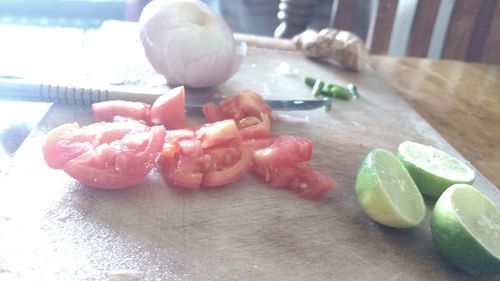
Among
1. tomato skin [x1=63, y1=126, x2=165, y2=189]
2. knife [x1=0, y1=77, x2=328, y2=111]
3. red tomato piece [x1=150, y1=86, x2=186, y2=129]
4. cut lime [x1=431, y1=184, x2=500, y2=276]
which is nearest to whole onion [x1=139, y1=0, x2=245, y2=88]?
knife [x1=0, y1=77, x2=328, y2=111]

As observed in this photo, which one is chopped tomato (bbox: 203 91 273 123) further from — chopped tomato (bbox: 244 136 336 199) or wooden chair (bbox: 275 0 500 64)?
wooden chair (bbox: 275 0 500 64)

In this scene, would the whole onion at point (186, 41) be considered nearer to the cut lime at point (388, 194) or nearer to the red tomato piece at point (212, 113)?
the red tomato piece at point (212, 113)

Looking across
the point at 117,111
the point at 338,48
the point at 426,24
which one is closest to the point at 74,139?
the point at 117,111

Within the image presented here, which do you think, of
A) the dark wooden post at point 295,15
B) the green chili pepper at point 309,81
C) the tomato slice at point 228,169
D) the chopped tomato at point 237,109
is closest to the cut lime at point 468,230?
the tomato slice at point 228,169

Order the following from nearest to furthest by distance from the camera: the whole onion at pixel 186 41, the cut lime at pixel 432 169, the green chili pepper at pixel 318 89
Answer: the cut lime at pixel 432 169 < the whole onion at pixel 186 41 < the green chili pepper at pixel 318 89

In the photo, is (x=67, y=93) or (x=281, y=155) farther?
(x=67, y=93)

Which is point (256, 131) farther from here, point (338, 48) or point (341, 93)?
point (338, 48)
